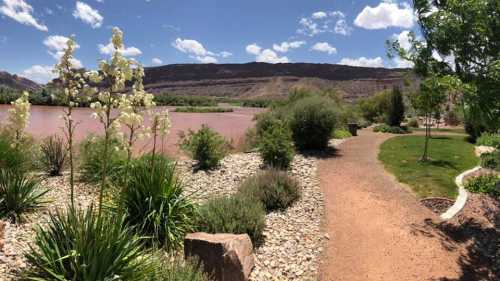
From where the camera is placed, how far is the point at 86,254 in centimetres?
329

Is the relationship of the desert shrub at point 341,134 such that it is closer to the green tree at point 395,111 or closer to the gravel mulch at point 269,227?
the gravel mulch at point 269,227

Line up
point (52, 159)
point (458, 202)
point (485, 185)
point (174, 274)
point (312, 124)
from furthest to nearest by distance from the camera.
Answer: point (312, 124) < point (485, 185) < point (52, 159) < point (458, 202) < point (174, 274)

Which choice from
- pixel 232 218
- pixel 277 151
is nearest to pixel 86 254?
pixel 232 218

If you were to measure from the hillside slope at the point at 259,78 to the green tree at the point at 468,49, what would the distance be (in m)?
88.7

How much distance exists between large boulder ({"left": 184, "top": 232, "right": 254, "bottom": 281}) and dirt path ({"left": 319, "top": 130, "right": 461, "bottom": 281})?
1485 mm

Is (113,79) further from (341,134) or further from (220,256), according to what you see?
(341,134)

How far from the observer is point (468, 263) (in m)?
5.63

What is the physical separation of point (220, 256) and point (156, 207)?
4.81 feet

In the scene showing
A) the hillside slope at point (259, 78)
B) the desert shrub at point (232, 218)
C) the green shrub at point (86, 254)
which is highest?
the hillside slope at point (259, 78)

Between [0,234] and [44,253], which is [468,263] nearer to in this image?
[44,253]

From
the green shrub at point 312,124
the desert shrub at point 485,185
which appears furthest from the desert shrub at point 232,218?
the green shrub at point 312,124

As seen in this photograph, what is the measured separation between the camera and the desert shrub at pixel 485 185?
8.07m

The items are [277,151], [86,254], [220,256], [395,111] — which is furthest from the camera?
[395,111]

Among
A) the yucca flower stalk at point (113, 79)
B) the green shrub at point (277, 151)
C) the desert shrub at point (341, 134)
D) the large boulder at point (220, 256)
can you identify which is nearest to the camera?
the yucca flower stalk at point (113, 79)
